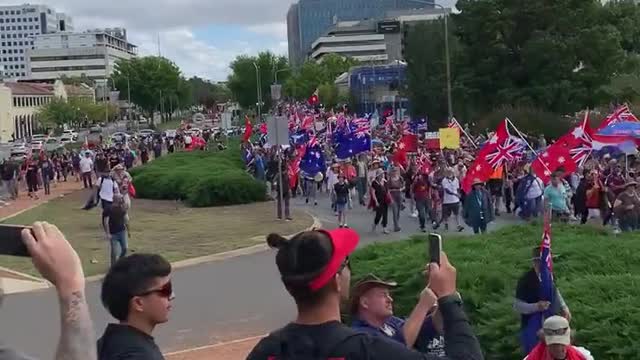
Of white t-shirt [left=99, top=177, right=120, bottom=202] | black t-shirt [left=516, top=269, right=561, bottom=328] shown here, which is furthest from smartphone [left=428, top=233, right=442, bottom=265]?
white t-shirt [left=99, top=177, right=120, bottom=202]

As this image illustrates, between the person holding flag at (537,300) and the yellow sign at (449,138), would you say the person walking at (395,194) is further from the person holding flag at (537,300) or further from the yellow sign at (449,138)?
the person holding flag at (537,300)

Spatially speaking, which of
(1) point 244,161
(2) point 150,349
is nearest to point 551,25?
(1) point 244,161

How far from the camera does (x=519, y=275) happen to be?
9578 millimetres

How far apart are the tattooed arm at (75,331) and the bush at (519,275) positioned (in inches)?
203

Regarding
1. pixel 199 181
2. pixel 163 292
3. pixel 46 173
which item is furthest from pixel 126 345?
pixel 46 173

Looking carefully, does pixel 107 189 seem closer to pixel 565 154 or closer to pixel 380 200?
pixel 380 200

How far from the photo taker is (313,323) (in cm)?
342

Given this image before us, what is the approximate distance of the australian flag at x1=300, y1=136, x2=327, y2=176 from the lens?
31.7m

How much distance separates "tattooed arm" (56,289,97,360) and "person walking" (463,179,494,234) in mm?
17120

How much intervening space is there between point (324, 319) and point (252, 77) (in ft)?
412

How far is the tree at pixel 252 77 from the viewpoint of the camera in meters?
128

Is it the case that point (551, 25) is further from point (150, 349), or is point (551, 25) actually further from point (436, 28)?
point (150, 349)

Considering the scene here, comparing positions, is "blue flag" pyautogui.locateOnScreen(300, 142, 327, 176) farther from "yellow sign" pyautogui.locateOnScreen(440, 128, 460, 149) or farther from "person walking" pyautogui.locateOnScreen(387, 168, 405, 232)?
"person walking" pyautogui.locateOnScreen(387, 168, 405, 232)

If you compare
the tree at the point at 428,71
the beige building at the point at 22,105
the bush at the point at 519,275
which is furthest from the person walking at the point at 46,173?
the beige building at the point at 22,105
